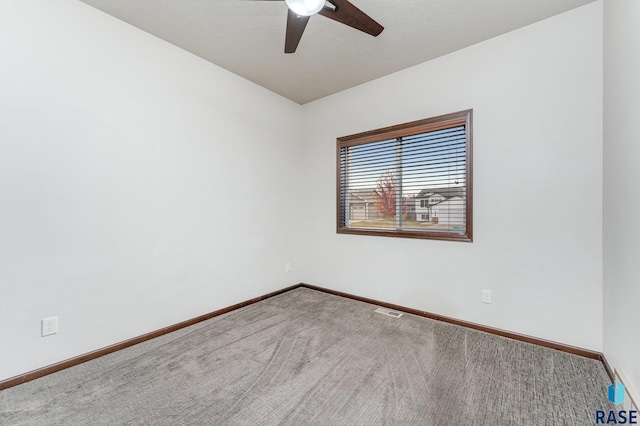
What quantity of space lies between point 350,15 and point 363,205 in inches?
83.7

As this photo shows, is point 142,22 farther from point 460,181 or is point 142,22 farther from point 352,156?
point 460,181

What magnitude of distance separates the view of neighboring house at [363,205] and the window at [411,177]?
13mm

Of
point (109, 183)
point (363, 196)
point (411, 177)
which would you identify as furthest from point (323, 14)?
point (363, 196)

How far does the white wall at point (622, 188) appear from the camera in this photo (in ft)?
4.88

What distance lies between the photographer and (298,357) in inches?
83.3

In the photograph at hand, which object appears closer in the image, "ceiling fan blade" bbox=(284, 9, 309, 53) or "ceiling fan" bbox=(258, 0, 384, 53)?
"ceiling fan" bbox=(258, 0, 384, 53)

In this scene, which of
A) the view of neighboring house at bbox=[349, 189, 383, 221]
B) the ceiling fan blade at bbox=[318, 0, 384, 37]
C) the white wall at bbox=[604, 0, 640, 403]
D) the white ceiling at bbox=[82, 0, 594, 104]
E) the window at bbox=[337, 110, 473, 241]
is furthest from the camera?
the view of neighboring house at bbox=[349, 189, 383, 221]

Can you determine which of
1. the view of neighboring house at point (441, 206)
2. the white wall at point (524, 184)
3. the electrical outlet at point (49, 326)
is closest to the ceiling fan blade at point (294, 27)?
the white wall at point (524, 184)

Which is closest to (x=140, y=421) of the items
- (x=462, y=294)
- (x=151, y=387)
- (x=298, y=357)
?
(x=151, y=387)

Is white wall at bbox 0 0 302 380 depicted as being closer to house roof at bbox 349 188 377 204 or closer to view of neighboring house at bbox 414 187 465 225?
house roof at bbox 349 188 377 204

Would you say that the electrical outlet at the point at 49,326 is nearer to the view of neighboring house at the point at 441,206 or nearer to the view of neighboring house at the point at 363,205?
the view of neighboring house at the point at 363,205

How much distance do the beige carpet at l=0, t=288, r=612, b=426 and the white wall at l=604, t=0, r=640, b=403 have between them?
1.17 feet

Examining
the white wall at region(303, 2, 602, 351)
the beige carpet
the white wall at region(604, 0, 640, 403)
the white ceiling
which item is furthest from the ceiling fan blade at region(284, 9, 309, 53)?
the beige carpet

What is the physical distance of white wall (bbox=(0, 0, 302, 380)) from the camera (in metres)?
1.81
